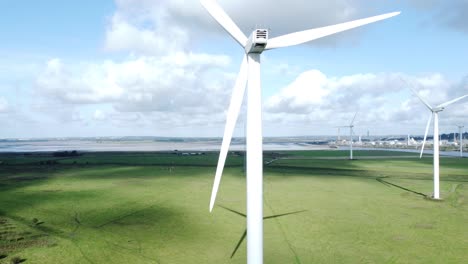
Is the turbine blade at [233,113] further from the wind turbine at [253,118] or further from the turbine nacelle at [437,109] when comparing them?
the turbine nacelle at [437,109]

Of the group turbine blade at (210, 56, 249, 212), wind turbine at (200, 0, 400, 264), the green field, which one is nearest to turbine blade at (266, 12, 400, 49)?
wind turbine at (200, 0, 400, 264)

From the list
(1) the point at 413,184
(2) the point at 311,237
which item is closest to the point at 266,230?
(2) the point at 311,237

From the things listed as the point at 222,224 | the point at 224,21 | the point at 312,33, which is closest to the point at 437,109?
the point at 222,224

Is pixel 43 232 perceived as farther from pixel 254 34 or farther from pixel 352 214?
pixel 352 214

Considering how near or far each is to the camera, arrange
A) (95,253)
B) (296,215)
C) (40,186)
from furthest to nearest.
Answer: (40,186)
(296,215)
(95,253)

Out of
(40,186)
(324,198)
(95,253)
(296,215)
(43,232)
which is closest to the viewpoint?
(95,253)

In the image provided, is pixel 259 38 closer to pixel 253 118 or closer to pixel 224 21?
pixel 224 21

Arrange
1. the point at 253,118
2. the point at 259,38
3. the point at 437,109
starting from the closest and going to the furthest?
the point at 259,38 < the point at 253,118 < the point at 437,109
